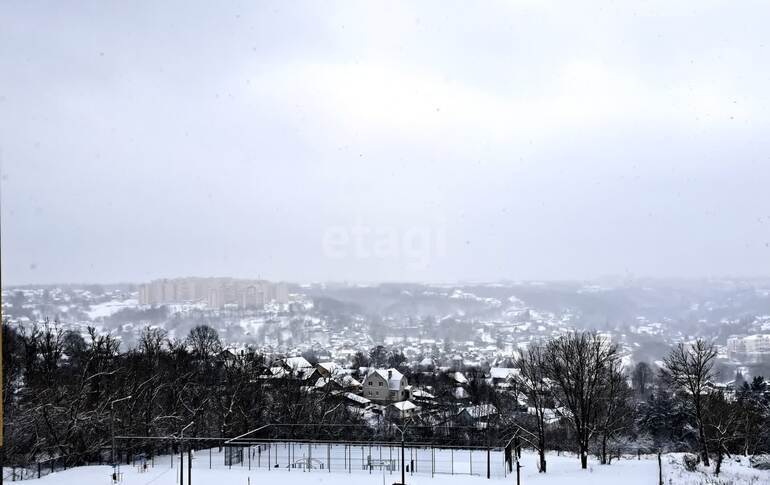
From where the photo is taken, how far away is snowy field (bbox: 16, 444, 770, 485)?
2319 centimetres

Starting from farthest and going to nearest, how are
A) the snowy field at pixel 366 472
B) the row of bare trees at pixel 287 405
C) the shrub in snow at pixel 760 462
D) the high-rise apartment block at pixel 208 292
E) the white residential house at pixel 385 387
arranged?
the high-rise apartment block at pixel 208 292, the white residential house at pixel 385 387, the row of bare trees at pixel 287 405, the shrub in snow at pixel 760 462, the snowy field at pixel 366 472

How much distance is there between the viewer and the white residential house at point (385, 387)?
2746 inches

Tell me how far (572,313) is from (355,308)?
70240 mm

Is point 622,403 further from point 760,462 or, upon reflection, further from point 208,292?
point 208,292

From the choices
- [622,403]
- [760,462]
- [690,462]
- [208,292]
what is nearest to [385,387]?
[622,403]

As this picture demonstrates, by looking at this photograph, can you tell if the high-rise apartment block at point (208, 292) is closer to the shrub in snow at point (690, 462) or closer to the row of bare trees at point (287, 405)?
the row of bare trees at point (287, 405)

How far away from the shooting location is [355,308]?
190m

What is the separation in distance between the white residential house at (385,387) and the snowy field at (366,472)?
39.4 m

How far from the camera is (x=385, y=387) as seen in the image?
71.0 meters

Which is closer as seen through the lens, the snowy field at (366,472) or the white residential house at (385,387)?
the snowy field at (366,472)

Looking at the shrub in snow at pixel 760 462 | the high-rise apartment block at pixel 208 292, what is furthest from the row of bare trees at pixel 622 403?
the high-rise apartment block at pixel 208 292

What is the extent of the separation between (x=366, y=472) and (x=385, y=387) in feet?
150

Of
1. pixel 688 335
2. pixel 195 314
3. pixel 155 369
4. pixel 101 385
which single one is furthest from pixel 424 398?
pixel 688 335

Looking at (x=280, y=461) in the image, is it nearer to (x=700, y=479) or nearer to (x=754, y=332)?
(x=700, y=479)
